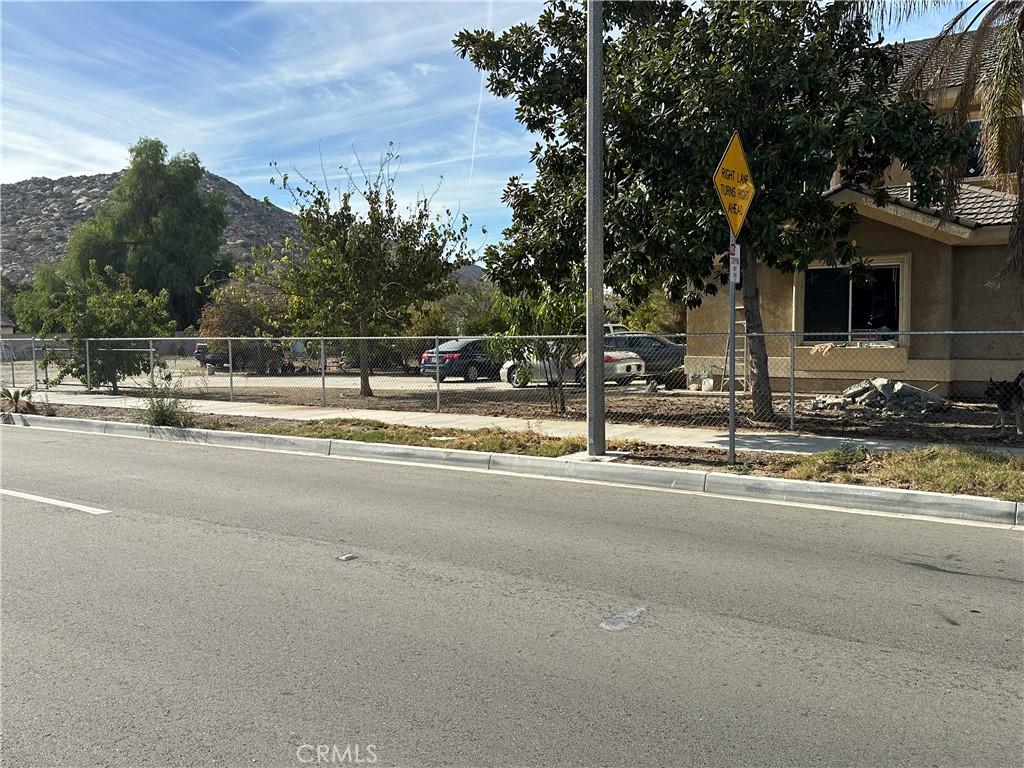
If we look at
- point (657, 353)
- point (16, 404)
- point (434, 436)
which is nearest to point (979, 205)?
point (657, 353)

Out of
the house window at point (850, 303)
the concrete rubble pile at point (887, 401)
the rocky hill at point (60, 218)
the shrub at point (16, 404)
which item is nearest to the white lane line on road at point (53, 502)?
the shrub at point (16, 404)

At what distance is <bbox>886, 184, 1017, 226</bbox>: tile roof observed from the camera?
14.8 metres

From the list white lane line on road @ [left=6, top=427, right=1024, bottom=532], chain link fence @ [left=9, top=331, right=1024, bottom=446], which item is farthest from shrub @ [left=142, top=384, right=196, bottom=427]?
chain link fence @ [left=9, top=331, right=1024, bottom=446]

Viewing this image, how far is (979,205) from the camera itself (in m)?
15.8

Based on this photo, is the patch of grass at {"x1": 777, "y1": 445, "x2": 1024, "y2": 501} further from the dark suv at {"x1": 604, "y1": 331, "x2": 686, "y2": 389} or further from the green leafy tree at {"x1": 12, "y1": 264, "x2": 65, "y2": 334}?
the green leafy tree at {"x1": 12, "y1": 264, "x2": 65, "y2": 334}

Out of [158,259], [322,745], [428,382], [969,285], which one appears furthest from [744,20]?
[158,259]

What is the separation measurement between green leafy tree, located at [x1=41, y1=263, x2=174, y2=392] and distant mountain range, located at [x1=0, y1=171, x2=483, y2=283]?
7149cm

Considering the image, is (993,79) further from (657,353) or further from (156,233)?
(156,233)

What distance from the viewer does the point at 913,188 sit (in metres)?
11.3

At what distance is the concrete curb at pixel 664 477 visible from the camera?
7.55m

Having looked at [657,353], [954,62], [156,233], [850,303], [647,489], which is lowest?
[647,489]

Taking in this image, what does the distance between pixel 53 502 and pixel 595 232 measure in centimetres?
685

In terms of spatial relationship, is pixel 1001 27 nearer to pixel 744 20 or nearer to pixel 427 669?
pixel 744 20

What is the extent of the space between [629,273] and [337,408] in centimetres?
788
